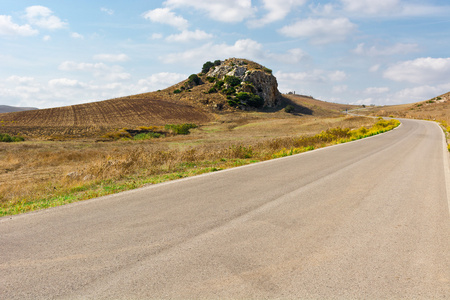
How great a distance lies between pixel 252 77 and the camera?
96.4m

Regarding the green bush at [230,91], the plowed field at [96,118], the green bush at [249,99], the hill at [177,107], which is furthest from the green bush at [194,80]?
the plowed field at [96,118]

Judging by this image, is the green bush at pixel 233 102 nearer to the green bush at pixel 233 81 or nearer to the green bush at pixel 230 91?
the green bush at pixel 230 91

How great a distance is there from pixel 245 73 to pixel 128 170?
298 feet

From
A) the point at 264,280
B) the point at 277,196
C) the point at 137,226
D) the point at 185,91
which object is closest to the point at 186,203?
the point at 137,226

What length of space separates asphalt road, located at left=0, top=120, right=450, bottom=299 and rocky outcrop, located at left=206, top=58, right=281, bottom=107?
8923 centimetres

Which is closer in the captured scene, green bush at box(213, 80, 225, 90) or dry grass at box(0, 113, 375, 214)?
dry grass at box(0, 113, 375, 214)

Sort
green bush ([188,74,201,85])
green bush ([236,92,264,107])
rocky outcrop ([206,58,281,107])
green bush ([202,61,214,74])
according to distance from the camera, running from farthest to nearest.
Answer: green bush ([202,61,214,74])
green bush ([188,74,201,85])
rocky outcrop ([206,58,281,107])
green bush ([236,92,264,107])

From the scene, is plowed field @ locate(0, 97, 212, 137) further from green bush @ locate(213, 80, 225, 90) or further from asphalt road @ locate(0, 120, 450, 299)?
asphalt road @ locate(0, 120, 450, 299)

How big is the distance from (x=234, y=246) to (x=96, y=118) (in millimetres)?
61590

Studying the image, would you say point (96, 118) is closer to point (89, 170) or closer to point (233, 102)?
point (233, 102)


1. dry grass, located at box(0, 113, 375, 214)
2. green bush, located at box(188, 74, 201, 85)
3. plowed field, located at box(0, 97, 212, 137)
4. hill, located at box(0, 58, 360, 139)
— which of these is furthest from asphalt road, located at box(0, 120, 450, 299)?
green bush, located at box(188, 74, 201, 85)

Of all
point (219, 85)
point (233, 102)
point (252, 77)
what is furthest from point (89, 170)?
point (252, 77)

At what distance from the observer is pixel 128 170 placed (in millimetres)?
11656

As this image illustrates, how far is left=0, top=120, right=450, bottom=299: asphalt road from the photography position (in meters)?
3.25
